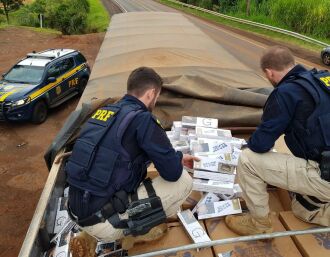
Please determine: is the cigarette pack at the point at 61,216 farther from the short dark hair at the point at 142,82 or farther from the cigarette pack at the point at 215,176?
the short dark hair at the point at 142,82

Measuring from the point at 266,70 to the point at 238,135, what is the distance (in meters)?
1.66

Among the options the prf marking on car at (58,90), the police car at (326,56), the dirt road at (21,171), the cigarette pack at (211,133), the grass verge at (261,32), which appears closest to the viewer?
the cigarette pack at (211,133)

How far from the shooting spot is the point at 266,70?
336 cm

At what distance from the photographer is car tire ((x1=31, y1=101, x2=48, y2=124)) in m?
10.6

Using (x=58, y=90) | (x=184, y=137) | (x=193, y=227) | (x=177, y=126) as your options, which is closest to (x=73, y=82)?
(x=58, y=90)

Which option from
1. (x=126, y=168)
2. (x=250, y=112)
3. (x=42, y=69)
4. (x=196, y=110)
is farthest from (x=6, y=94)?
(x=126, y=168)

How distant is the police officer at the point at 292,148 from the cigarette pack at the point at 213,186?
244mm

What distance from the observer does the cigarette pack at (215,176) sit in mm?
3706

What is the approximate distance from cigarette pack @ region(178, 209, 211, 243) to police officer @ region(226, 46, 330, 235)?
318mm

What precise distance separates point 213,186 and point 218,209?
0.82 feet

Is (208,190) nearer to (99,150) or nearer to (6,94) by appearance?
(99,150)

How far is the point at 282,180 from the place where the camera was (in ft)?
10.6

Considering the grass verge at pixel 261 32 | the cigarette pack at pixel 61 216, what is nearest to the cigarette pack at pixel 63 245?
the cigarette pack at pixel 61 216

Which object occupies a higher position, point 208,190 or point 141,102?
point 141,102
